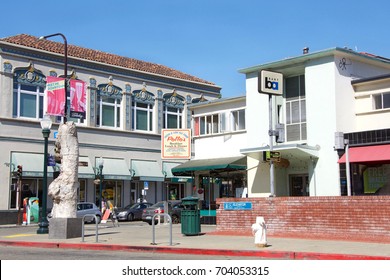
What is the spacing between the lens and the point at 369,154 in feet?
73.6

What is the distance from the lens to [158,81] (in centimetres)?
4822

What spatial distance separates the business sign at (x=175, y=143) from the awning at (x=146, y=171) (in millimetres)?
10130

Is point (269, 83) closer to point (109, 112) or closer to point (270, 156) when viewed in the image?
point (270, 156)

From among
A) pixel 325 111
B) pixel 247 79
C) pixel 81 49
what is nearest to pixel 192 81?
pixel 81 49

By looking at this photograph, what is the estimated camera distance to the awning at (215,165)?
30.8 meters

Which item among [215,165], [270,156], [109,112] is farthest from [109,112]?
[270,156]

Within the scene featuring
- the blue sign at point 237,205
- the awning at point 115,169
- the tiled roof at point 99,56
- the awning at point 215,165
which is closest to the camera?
the blue sign at point 237,205

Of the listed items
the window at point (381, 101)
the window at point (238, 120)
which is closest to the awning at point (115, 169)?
the window at point (238, 120)

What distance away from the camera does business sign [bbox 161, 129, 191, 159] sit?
35.2 meters

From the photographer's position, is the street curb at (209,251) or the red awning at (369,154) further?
the red awning at (369,154)

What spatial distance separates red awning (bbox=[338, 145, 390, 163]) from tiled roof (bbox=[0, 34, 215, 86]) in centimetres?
2558

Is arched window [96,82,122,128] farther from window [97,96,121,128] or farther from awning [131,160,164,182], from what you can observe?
awning [131,160,164,182]

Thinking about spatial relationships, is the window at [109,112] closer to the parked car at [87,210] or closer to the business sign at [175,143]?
the parked car at [87,210]

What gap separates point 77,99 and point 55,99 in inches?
87.1
